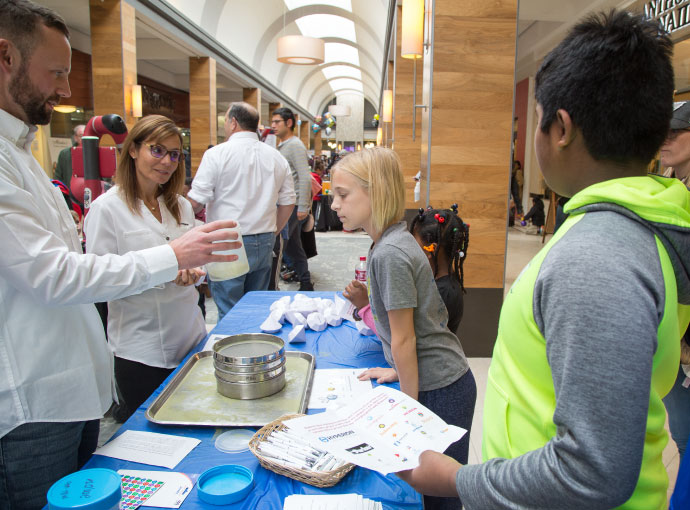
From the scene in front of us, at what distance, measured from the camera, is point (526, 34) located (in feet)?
34.6

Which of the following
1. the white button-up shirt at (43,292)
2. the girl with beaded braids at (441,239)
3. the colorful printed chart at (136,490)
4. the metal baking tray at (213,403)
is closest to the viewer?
the colorful printed chart at (136,490)

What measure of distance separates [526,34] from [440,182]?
866 centimetres

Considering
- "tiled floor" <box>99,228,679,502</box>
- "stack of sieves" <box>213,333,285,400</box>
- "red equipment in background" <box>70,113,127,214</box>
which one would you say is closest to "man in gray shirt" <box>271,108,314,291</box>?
"tiled floor" <box>99,228,679,502</box>

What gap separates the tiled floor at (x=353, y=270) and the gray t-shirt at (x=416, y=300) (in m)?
1.12

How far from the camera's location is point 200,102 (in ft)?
37.1

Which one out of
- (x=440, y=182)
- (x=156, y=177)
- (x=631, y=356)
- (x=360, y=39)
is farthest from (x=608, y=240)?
(x=360, y=39)

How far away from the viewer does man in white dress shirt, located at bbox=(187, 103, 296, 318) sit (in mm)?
3582

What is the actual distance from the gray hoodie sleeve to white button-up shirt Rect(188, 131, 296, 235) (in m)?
3.14

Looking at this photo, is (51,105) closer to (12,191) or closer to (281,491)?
(12,191)

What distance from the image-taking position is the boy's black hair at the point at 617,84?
664 mm

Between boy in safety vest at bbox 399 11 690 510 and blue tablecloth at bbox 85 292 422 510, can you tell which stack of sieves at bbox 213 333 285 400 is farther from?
boy in safety vest at bbox 399 11 690 510

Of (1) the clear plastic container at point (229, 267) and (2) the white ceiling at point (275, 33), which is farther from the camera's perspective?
(2) the white ceiling at point (275, 33)

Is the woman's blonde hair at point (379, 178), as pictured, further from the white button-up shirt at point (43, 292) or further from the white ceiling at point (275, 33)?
the white ceiling at point (275, 33)

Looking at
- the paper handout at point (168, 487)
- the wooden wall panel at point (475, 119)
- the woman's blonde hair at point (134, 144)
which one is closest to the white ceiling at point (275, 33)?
the wooden wall panel at point (475, 119)
